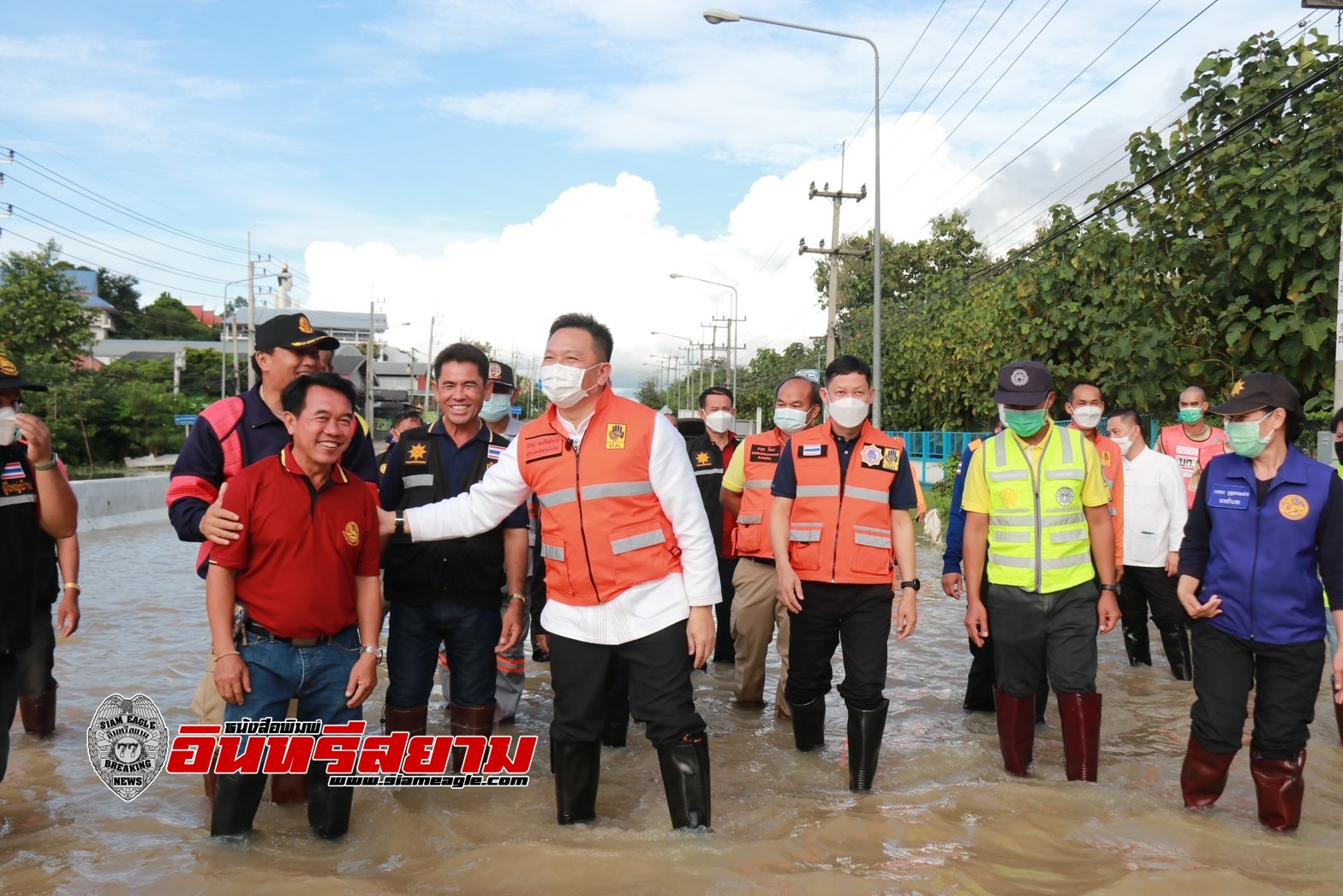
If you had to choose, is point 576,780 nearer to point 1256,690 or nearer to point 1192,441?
point 1256,690

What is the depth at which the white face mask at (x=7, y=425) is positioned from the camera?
4.12 metres

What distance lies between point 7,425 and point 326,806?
75.8 inches

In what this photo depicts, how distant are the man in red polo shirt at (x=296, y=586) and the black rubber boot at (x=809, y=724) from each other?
95.9 inches

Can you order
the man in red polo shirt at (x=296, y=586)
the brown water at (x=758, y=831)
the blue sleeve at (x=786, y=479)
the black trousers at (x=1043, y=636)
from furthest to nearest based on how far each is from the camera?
the blue sleeve at (x=786, y=479) < the black trousers at (x=1043, y=636) < the brown water at (x=758, y=831) < the man in red polo shirt at (x=296, y=586)

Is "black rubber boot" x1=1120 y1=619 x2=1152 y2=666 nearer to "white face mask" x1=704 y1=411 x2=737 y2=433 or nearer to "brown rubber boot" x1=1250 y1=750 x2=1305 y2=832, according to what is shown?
"white face mask" x1=704 y1=411 x2=737 y2=433

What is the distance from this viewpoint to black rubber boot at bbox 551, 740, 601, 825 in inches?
169

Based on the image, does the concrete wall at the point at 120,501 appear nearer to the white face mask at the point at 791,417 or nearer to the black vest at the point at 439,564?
the white face mask at the point at 791,417

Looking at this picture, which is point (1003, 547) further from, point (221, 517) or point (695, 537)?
point (221, 517)

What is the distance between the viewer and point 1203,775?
4.61m

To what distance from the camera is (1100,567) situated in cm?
508

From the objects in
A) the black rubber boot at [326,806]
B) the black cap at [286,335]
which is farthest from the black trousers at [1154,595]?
the black cap at [286,335]

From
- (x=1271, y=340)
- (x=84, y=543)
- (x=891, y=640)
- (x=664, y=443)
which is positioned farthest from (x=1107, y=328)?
(x=84, y=543)

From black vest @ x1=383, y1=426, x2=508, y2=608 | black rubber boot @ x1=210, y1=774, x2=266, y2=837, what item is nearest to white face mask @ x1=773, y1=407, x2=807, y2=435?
black vest @ x1=383, y1=426, x2=508, y2=608

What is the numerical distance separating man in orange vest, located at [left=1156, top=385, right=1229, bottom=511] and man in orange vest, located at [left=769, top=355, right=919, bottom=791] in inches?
167
